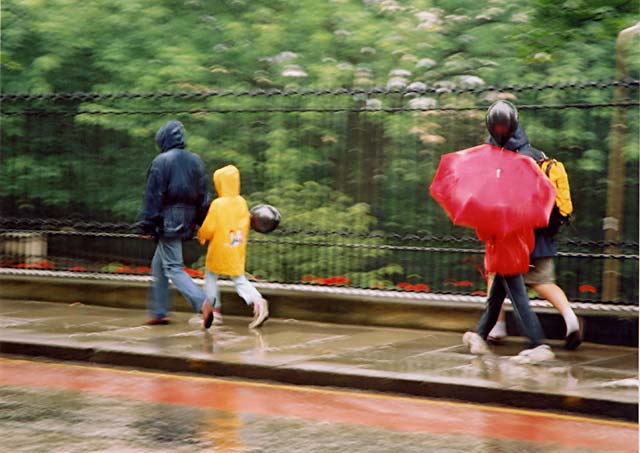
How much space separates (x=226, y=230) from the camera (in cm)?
1242

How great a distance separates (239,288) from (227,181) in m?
1.08

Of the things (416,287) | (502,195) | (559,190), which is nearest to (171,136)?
(416,287)

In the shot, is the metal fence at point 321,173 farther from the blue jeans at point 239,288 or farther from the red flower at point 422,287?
the blue jeans at point 239,288

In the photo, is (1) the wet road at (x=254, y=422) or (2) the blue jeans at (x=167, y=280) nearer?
(1) the wet road at (x=254, y=422)

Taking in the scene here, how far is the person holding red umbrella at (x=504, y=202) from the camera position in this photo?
10023mm

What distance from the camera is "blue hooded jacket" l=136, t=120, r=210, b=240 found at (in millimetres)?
12281

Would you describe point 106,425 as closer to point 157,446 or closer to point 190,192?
point 157,446

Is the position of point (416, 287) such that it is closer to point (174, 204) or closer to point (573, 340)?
point (573, 340)

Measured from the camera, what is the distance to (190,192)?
1236 cm

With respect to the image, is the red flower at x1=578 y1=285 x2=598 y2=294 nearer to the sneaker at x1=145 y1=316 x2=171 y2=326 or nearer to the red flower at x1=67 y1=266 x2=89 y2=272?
the sneaker at x1=145 y1=316 x2=171 y2=326

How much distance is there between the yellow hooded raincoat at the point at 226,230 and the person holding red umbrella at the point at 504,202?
2.72m

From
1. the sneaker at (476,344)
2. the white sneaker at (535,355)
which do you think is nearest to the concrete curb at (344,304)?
the sneaker at (476,344)

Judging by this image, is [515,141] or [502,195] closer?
[502,195]

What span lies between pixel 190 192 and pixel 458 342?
3037mm
